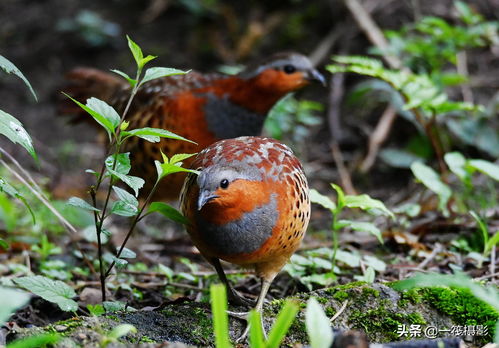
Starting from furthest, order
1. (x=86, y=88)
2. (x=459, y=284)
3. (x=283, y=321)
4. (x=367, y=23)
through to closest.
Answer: (x=367, y=23) < (x=86, y=88) < (x=459, y=284) < (x=283, y=321)

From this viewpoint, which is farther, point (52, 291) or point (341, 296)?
point (341, 296)

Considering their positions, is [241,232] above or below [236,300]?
above

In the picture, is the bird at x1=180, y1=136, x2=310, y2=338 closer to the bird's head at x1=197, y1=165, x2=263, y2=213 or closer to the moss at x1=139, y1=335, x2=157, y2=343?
the bird's head at x1=197, y1=165, x2=263, y2=213

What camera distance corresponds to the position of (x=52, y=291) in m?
2.86

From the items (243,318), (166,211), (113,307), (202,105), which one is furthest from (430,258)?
(113,307)

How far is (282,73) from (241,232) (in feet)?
7.19

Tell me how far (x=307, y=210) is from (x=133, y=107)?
1.95 metres

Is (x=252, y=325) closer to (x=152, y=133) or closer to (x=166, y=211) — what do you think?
(x=152, y=133)

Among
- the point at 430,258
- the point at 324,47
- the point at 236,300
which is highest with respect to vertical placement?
the point at 324,47

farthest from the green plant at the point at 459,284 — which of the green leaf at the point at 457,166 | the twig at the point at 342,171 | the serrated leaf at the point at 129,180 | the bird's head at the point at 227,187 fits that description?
the twig at the point at 342,171

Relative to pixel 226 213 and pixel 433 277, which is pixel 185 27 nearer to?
pixel 226 213

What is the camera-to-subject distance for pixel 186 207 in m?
3.16

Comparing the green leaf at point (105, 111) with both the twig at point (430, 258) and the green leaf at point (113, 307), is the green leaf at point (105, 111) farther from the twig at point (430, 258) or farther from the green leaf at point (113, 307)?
the twig at point (430, 258)

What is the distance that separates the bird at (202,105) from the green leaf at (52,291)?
5.22 feet
